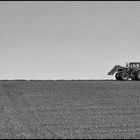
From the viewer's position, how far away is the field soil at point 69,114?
1166cm

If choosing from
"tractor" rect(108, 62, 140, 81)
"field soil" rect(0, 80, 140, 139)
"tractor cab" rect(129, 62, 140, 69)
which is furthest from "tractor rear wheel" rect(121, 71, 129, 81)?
"field soil" rect(0, 80, 140, 139)

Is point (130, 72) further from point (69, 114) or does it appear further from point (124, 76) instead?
point (69, 114)

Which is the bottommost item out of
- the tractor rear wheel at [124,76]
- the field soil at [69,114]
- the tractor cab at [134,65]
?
the field soil at [69,114]

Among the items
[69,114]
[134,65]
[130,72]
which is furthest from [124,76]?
[69,114]

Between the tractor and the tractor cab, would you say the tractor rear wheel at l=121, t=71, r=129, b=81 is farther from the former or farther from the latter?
the tractor cab

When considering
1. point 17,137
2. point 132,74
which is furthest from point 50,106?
point 132,74

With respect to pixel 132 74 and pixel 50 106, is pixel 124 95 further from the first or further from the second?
pixel 132 74

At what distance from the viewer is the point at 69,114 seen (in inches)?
601

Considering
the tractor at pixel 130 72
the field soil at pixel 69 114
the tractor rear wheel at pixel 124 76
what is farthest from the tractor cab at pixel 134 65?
the field soil at pixel 69 114

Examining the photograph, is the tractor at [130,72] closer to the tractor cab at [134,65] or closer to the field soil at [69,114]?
the tractor cab at [134,65]

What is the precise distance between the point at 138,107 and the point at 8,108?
5337 millimetres

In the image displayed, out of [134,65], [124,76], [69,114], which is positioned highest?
[134,65]

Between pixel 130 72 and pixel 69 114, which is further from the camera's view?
pixel 130 72

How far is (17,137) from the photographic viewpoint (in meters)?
11.0
